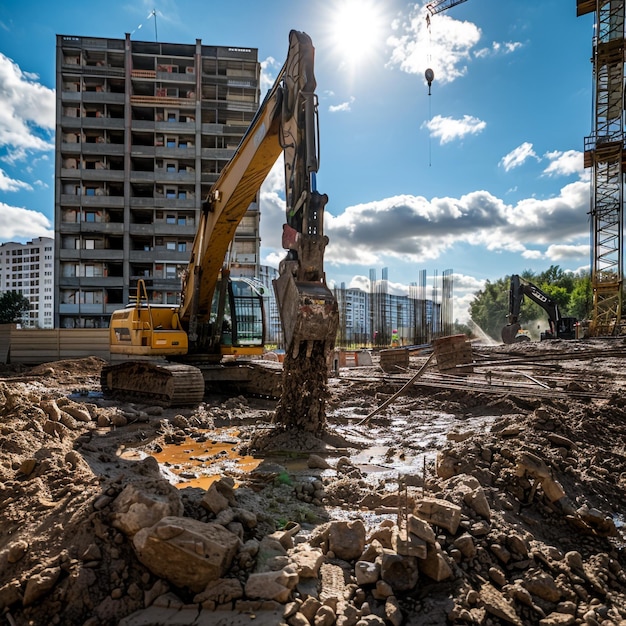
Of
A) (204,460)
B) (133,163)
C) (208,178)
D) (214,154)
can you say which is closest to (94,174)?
(133,163)

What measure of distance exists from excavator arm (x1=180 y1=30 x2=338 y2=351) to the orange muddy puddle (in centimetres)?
155

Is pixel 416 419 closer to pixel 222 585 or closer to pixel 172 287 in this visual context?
pixel 222 585

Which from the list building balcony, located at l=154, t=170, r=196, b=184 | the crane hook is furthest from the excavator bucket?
building balcony, located at l=154, t=170, r=196, b=184

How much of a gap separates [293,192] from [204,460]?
374 cm

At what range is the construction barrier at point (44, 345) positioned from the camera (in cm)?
1966

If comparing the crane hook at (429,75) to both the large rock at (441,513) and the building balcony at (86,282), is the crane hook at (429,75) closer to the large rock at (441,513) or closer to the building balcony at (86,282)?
the large rock at (441,513)

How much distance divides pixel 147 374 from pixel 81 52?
128 ft

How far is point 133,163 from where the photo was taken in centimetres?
3928

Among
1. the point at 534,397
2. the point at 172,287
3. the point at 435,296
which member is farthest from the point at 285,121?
the point at 172,287

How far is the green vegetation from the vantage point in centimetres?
5812

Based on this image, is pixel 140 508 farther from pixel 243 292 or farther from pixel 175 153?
pixel 175 153

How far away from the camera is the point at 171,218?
38.5 m

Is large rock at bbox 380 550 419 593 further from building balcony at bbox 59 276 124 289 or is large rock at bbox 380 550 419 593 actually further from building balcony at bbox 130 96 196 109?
building balcony at bbox 130 96 196 109

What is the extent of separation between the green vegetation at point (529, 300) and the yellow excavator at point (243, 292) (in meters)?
54.7
